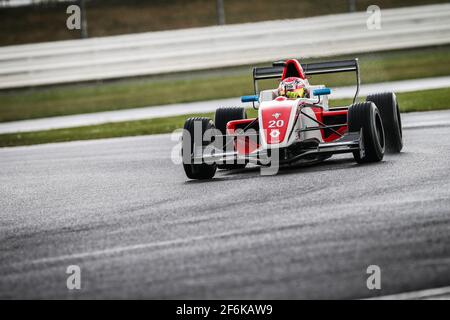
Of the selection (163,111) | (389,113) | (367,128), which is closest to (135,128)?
(163,111)

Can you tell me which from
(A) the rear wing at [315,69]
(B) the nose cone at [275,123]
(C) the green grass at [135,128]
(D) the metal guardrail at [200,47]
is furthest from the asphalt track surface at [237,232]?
(D) the metal guardrail at [200,47]

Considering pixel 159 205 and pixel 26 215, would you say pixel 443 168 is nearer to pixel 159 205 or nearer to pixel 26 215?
pixel 159 205

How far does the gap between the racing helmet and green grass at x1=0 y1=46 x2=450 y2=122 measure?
1060 centimetres

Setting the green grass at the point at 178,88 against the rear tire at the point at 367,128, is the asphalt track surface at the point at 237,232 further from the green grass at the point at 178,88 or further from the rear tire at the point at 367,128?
the green grass at the point at 178,88

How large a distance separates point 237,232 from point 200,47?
49.3 feet

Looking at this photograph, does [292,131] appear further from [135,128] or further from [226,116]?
[135,128]

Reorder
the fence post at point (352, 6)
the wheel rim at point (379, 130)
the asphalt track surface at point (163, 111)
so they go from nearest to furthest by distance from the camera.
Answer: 1. the wheel rim at point (379, 130)
2. the asphalt track surface at point (163, 111)
3. the fence post at point (352, 6)

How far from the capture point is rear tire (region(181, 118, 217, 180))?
32.0 feet

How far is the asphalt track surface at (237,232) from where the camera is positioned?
524 cm

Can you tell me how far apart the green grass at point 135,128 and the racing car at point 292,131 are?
18.4ft

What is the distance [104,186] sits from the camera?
10047 mm
